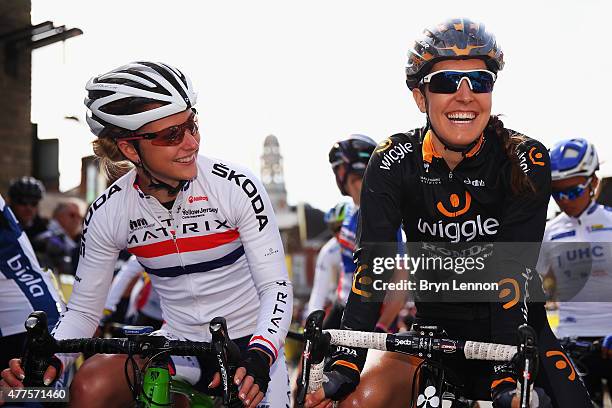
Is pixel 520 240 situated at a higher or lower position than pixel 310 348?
higher

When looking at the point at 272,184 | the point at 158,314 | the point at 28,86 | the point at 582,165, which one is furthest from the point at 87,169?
the point at 272,184

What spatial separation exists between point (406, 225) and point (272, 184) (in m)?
145

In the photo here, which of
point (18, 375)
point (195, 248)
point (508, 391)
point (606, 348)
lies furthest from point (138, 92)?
point (606, 348)

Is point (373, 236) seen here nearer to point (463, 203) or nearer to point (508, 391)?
point (463, 203)

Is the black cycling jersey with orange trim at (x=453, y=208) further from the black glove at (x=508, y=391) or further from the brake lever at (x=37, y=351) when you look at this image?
the brake lever at (x=37, y=351)

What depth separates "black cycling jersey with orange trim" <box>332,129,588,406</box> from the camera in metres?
3.50

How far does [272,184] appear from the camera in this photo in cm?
14838

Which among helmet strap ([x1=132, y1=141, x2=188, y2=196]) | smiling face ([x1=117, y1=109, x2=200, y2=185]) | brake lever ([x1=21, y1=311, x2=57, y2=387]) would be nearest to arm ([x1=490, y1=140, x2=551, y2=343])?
smiling face ([x1=117, y1=109, x2=200, y2=185])

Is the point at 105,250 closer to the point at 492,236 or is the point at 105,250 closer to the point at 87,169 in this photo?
the point at 492,236

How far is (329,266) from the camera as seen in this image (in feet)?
32.4

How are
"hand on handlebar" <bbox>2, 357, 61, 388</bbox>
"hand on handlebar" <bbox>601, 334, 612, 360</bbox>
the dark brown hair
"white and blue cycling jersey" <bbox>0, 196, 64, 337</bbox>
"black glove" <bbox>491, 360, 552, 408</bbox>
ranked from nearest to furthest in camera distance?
"black glove" <bbox>491, 360, 552, 408</bbox>, "hand on handlebar" <bbox>2, 357, 61, 388</bbox>, the dark brown hair, "white and blue cycling jersey" <bbox>0, 196, 64, 337</bbox>, "hand on handlebar" <bbox>601, 334, 612, 360</bbox>

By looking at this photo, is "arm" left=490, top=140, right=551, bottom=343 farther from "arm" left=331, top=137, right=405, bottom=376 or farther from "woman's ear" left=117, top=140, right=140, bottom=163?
"woman's ear" left=117, top=140, right=140, bottom=163

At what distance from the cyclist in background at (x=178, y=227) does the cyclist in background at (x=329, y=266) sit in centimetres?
424

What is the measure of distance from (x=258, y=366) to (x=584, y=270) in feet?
14.1
